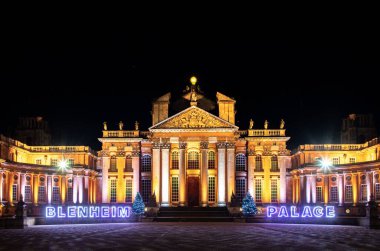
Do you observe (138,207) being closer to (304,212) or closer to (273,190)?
(273,190)

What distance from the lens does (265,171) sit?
72.2 meters

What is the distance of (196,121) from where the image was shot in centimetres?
6919

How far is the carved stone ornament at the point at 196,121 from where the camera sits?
6900 centimetres

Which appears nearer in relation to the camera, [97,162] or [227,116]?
[227,116]

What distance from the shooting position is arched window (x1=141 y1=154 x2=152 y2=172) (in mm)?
73062

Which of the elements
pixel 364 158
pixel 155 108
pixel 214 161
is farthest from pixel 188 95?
pixel 364 158

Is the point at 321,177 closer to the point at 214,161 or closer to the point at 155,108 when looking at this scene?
the point at 214,161

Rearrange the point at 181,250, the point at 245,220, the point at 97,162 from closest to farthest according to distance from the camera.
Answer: the point at 181,250, the point at 245,220, the point at 97,162

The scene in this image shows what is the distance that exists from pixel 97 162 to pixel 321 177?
30.4 metres

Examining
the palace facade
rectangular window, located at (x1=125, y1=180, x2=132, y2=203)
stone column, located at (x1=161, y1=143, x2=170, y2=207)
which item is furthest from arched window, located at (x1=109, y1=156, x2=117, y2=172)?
stone column, located at (x1=161, y1=143, x2=170, y2=207)

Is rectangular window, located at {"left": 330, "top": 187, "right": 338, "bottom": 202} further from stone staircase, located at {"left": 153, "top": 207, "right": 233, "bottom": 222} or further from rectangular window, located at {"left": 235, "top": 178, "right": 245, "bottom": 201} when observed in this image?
stone staircase, located at {"left": 153, "top": 207, "right": 233, "bottom": 222}

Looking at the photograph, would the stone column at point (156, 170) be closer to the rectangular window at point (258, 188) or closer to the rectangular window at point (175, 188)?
the rectangular window at point (175, 188)

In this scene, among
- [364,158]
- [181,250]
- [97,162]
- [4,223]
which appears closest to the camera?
[181,250]

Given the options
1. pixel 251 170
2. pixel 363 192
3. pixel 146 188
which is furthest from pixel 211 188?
pixel 363 192
